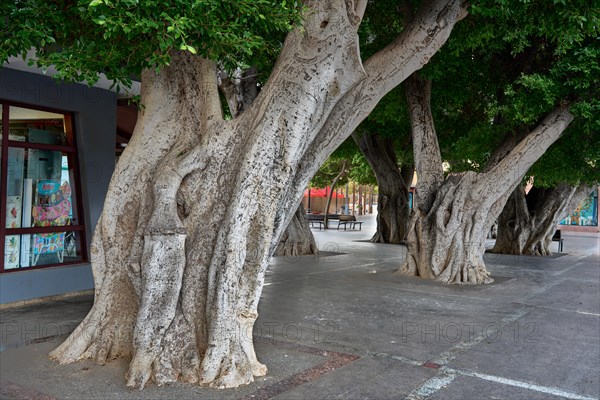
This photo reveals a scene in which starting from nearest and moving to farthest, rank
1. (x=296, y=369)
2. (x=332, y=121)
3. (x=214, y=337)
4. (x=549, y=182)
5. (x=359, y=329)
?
A: (x=214, y=337), (x=296, y=369), (x=332, y=121), (x=359, y=329), (x=549, y=182)

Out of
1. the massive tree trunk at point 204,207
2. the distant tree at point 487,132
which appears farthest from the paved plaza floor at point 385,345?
the distant tree at point 487,132

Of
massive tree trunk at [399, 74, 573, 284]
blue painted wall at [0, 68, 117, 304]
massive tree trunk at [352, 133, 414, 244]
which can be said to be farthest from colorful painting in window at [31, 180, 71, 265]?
massive tree trunk at [352, 133, 414, 244]

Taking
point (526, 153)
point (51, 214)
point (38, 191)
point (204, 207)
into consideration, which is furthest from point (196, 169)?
point (526, 153)

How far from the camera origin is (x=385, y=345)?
6.28 m

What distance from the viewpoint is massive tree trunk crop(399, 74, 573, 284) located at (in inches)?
449

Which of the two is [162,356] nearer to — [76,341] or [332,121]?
[76,341]

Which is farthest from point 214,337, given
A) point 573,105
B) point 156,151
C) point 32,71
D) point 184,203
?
point 573,105

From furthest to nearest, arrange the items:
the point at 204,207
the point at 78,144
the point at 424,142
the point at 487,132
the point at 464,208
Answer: the point at 487,132, the point at 424,142, the point at 464,208, the point at 78,144, the point at 204,207

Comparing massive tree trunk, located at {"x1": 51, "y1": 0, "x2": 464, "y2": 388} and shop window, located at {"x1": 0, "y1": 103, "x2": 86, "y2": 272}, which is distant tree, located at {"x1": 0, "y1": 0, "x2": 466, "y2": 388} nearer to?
massive tree trunk, located at {"x1": 51, "y1": 0, "x2": 464, "y2": 388}

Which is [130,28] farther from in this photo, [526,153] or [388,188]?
[388,188]

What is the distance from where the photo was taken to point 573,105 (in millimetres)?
10844

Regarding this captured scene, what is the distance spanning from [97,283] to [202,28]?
2.76 meters

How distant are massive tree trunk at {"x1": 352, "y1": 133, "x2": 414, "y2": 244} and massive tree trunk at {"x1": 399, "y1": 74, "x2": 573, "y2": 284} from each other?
9.00m

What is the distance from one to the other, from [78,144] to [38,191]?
1033 mm
